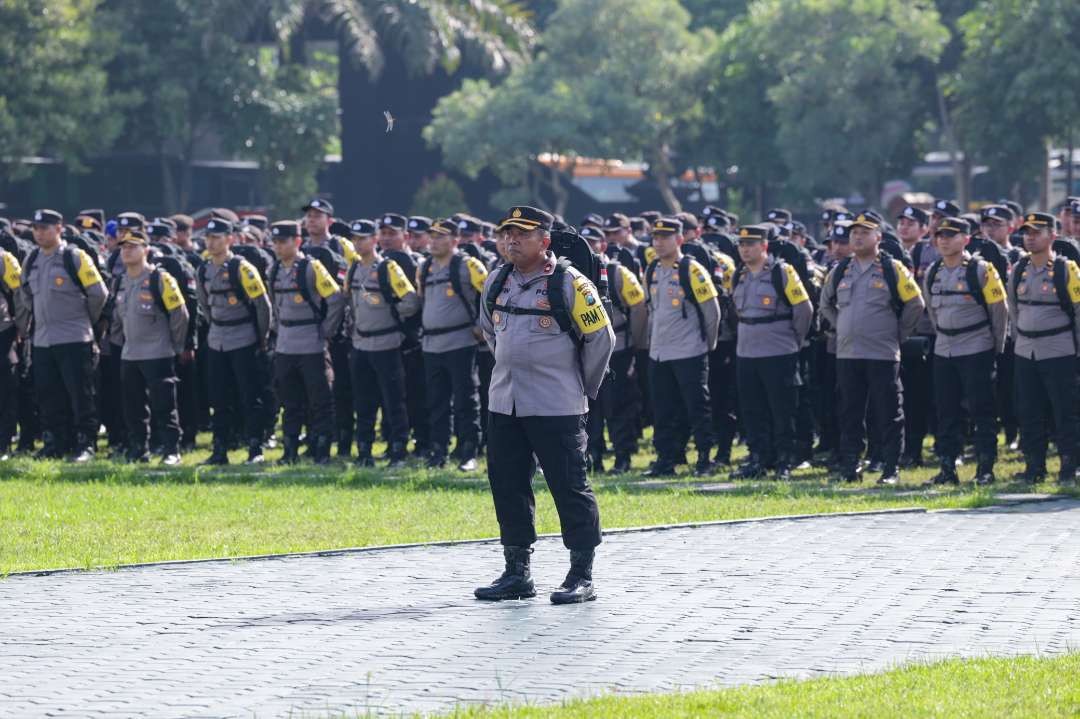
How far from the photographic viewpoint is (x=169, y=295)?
16859mm

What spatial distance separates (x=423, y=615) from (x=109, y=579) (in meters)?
2.19

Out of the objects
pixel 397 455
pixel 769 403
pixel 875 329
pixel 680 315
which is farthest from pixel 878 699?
pixel 397 455

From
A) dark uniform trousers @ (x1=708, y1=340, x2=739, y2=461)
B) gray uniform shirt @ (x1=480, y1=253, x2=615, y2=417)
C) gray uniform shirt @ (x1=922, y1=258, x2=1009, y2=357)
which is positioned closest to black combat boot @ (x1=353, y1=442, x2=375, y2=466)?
dark uniform trousers @ (x1=708, y1=340, x2=739, y2=461)

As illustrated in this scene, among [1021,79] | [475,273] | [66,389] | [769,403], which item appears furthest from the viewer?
[1021,79]

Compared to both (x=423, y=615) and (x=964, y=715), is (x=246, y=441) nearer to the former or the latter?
(x=423, y=615)

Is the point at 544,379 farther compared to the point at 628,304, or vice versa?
the point at 628,304

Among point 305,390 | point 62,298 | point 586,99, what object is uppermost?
point 586,99

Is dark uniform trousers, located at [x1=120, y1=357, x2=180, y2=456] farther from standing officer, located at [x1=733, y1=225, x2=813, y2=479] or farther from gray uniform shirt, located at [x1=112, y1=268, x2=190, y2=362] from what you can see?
standing officer, located at [x1=733, y1=225, x2=813, y2=479]

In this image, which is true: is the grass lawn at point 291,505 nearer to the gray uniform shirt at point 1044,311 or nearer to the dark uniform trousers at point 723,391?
the dark uniform trousers at point 723,391

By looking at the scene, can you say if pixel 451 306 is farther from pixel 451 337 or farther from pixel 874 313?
pixel 874 313

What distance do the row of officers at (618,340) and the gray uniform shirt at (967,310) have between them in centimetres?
2

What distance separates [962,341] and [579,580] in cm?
630

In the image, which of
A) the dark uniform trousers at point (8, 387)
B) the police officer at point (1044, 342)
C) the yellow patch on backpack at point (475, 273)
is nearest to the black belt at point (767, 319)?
the police officer at point (1044, 342)

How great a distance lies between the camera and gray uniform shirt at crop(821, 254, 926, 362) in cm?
1515
